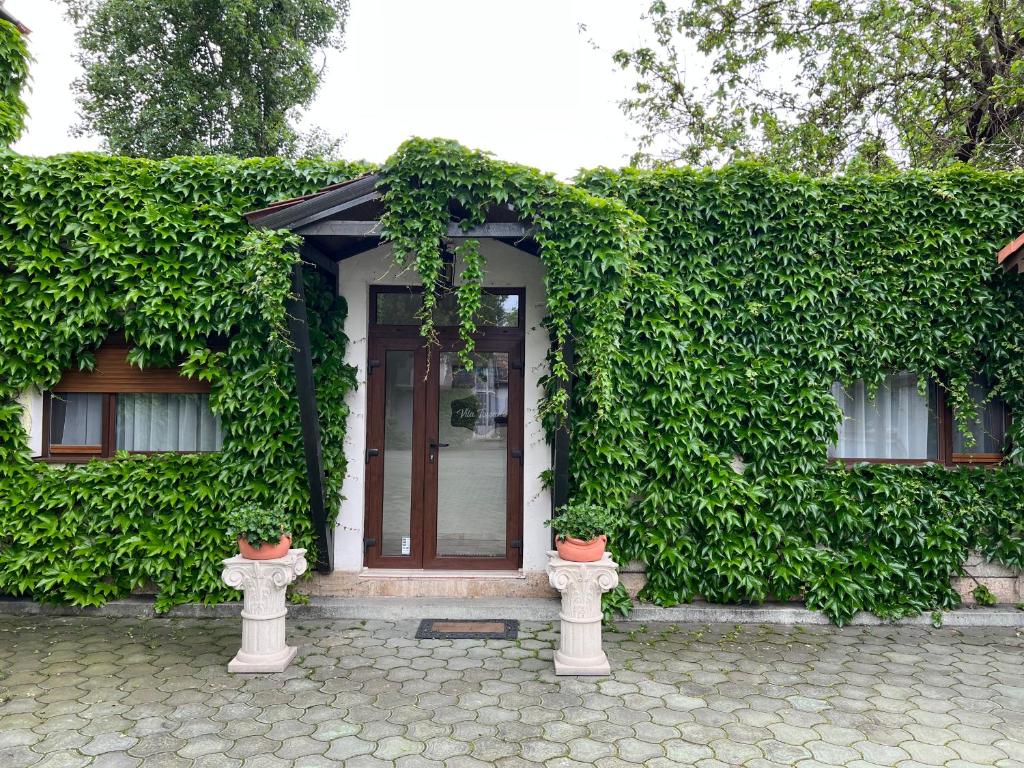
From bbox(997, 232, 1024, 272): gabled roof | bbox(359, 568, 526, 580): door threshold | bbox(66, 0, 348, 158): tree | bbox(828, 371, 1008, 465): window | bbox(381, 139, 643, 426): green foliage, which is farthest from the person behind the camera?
bbox(66, 0, 348, 158): tree

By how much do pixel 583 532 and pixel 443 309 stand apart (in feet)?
7.88

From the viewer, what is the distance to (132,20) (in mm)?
13812

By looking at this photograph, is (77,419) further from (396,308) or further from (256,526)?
(396,308)

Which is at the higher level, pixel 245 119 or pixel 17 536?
pixel 245 119

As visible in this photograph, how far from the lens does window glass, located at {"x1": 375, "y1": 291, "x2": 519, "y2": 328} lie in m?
5.66

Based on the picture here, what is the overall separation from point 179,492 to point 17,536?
128cm

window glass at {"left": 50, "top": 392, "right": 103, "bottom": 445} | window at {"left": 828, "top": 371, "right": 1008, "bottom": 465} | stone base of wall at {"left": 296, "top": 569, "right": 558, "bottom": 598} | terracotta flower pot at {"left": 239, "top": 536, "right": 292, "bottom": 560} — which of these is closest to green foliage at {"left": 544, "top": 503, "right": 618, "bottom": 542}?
stone base of wall at {"left": 296, "top": 569, "right": 558, "bottom": 598}

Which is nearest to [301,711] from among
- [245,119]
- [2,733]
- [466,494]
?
[2,733]

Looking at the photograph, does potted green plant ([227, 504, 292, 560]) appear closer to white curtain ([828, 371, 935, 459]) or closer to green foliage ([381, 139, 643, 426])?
green foliage ([381, 139, 643, 426])

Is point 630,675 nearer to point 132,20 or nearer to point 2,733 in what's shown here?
point 2,733

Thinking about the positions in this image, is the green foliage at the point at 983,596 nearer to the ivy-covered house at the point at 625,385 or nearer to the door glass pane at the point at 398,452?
the ivy-covered house at the point at 625,385

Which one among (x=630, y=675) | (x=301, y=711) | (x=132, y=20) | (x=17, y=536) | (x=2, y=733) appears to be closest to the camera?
(x=2, y=733)

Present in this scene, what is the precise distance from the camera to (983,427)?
5516 mm

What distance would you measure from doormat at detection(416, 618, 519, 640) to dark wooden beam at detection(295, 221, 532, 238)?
2.89 metres
